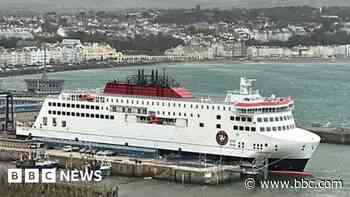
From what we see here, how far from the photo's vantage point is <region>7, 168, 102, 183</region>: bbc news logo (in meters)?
21.8

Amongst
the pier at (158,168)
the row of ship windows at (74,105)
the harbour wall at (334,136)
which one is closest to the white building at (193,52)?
the harbour wall at (334,136)

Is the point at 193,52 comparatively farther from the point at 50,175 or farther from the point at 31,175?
the point at 31,175

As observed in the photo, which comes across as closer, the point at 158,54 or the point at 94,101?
the point at 94,101

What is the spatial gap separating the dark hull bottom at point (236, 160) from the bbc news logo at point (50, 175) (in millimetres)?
2676

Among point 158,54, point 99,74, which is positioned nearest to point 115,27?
point 158,54

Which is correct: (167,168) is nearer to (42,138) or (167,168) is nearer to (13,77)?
(42,138)

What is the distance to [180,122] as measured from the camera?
25.7 metres

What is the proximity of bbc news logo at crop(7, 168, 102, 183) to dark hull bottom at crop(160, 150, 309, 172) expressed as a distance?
2.68 m

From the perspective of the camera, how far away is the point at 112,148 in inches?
1041

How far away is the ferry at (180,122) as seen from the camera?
2456cm

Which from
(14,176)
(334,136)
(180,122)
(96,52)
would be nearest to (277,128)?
(180,122)

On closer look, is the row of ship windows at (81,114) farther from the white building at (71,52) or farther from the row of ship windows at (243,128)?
the white building at (71,52)

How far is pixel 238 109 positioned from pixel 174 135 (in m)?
1.93

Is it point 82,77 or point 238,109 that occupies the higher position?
point 238,109
